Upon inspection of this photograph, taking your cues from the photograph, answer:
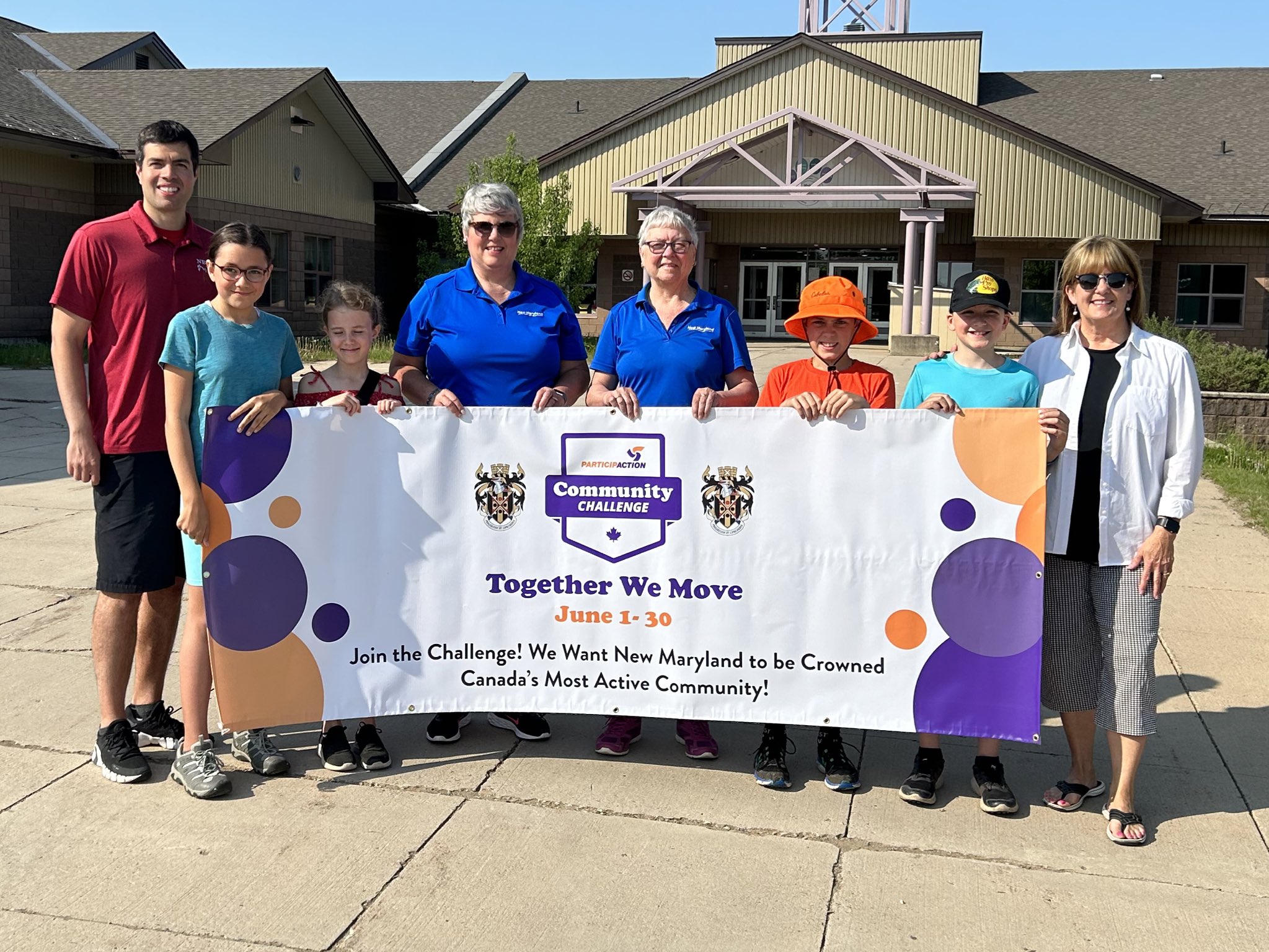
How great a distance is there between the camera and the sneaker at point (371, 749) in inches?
173

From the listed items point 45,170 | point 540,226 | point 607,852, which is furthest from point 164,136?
point 540,226

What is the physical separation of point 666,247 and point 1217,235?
2984 cm

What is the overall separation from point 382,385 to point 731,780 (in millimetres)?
2032

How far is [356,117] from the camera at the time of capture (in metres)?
28.0

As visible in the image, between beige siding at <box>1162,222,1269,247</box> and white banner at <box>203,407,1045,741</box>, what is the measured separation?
96.0 feet

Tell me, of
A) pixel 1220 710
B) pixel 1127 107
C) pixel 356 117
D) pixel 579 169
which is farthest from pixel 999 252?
pixel 1220 710

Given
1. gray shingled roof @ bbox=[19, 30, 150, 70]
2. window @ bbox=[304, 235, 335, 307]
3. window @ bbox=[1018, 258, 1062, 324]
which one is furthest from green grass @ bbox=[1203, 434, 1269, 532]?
gray shingled roof @ bbox=[19, 30, 150, 70]

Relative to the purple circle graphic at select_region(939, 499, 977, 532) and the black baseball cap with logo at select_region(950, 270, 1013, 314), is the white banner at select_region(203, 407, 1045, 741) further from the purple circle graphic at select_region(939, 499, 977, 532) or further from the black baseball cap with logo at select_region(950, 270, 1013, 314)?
the black baseball cap with logo at select_region(950, 270, 1013, 314)

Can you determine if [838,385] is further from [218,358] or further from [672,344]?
[218,358]

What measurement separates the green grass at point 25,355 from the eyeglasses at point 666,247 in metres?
15.9

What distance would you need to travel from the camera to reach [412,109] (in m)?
38.3

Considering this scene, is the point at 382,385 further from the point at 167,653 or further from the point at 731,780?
the point at 731,780

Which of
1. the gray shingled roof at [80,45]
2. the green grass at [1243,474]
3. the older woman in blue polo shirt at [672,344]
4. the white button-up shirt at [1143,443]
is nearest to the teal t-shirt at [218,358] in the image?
the older woman in blue polo shirt at [672,344]

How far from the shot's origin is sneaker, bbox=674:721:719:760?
451cm
